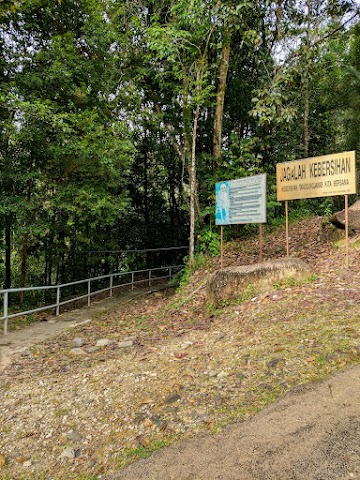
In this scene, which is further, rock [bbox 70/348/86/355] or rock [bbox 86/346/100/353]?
rock [bbox 86/346/100/353]

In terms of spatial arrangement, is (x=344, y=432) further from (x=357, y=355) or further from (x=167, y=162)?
(x=167, y=162)

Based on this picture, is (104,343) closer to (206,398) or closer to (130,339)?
(130,339)

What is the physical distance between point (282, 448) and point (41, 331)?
613cm

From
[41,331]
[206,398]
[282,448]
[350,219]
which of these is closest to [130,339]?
[41,331]

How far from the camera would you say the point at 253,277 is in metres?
6.93

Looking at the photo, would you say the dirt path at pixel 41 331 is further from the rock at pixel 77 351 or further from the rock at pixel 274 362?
the rock at pixel 274 362

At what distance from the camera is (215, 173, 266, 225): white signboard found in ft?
25.4

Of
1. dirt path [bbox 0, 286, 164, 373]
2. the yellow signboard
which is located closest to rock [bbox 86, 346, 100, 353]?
dirt path [bbox 0, 286, 164, 373]

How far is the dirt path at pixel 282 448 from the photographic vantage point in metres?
2.38

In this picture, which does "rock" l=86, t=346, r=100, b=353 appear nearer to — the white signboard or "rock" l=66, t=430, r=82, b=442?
"rock" l=66, t=430, r=82, b=442

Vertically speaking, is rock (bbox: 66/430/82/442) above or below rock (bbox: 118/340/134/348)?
below

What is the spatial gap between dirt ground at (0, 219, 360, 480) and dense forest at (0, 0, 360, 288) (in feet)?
16.2

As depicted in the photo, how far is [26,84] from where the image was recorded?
8.93 m

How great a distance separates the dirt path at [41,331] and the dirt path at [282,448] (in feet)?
11.6
